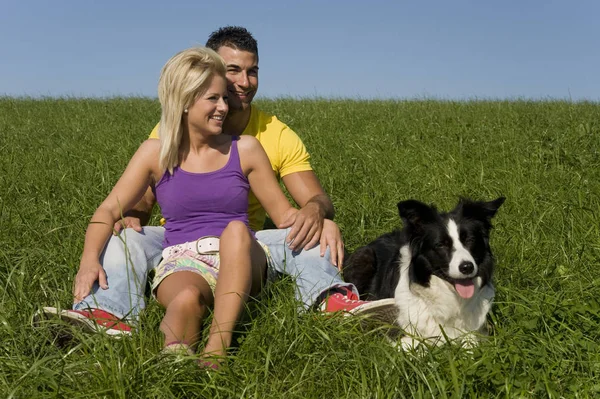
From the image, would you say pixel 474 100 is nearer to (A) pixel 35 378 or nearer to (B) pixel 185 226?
(B) pixel 185 226

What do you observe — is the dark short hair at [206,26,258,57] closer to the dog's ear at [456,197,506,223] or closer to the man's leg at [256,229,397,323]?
the man's leg at [256,229,397,323]

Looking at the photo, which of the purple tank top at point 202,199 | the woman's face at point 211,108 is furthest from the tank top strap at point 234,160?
the woman's face at point 211,108

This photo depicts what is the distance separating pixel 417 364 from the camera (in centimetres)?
271

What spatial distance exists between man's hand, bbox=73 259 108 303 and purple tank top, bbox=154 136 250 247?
1.66 feet

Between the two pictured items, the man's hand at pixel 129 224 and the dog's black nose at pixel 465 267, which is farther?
the man's hand at pixel 129 224

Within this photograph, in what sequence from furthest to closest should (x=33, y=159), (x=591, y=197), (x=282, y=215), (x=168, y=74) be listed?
(x=33, y=159) < (x=591, y=197) < (x=282, y=215) < (x=168, y=74)

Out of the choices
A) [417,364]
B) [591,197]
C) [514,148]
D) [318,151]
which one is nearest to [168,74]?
[417,364]

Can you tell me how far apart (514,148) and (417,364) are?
6206 mm

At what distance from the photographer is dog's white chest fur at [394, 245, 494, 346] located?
3430 millimetres

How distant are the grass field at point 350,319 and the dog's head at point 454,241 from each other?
26cm

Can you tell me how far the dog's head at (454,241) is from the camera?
3.34 metres

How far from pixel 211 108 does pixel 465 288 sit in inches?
68.3

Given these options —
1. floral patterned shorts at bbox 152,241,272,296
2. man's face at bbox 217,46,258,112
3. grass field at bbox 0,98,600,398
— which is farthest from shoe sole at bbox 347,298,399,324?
man's face at bbox 217,46,258,112

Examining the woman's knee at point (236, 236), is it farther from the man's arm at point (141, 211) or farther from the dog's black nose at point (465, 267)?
the dog's black nose at point (465, 267)
